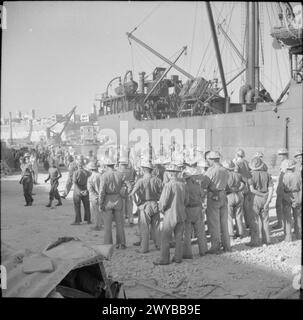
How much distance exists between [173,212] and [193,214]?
534 mm

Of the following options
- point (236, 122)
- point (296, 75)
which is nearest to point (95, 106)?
point (236, 122)

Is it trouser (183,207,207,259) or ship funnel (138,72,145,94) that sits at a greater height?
ship funnel (138,72,145,94)

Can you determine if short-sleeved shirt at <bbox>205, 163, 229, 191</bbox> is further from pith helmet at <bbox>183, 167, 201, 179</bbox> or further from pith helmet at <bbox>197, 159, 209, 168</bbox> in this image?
pith helmet at <bbox>197, 159, 209, 168</bbox>

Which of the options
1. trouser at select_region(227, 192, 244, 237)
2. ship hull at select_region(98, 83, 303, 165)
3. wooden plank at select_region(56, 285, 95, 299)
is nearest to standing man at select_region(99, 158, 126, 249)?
trouser at select_region(227, 192, 244, 237)

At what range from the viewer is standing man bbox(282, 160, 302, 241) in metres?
7.06

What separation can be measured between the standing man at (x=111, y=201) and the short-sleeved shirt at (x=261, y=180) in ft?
8.42

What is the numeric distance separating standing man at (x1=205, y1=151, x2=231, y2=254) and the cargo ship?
418 cm

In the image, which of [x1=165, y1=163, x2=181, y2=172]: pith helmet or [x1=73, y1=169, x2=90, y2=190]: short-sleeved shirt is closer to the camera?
[x1=165, y1=163, x2=181, y2=172]: pith helmet

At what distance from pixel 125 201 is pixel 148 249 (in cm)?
243

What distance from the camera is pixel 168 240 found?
6320 mm

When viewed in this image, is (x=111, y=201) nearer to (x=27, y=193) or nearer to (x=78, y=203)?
(x=78, y=203)

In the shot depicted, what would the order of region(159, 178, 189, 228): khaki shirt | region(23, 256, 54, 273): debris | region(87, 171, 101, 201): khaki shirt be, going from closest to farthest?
region(23, 256, 54, 273): debris, region(159, 178, 189, 228): khaki shirt, region(87, 171, 101, 201): khaki shirt

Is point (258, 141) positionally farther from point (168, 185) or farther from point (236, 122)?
point (168, 185)

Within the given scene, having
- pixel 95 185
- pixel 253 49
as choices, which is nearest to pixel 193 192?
pixel 95 185
